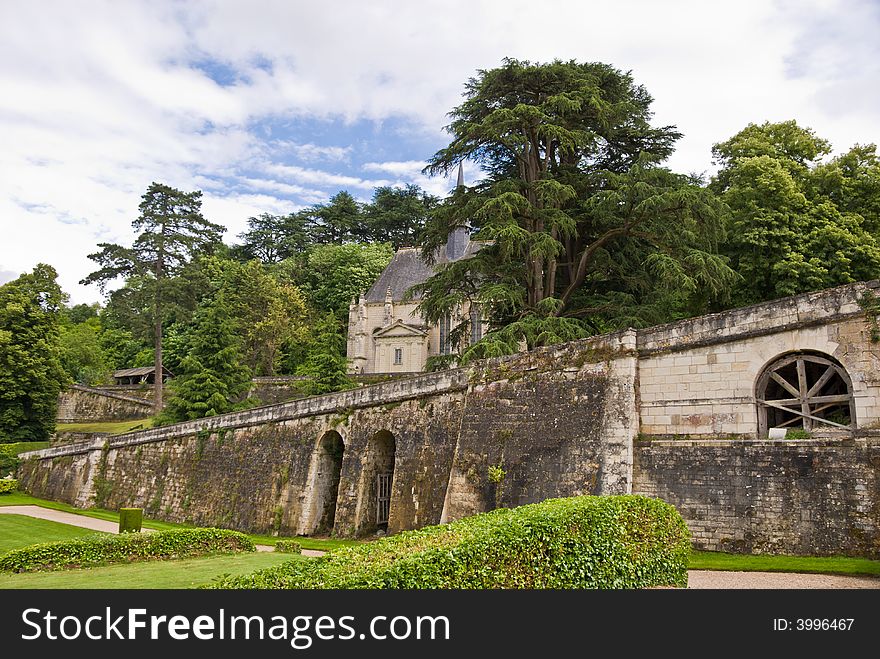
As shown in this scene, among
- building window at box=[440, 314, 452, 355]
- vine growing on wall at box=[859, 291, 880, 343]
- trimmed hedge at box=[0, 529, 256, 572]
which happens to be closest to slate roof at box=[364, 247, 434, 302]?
building window at box=[440, 314, 452, 355]

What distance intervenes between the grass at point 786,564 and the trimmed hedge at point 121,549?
344 inches

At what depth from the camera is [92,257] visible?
40.0 meters

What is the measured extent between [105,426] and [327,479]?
1059 inches

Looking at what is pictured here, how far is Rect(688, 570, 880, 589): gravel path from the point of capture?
30.5 ft

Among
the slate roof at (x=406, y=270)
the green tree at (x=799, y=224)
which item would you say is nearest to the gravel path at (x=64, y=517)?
the green tree at (x=799, y=224)

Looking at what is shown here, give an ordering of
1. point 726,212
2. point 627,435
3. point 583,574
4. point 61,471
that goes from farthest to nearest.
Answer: point 61,471
point 726,212
point 627,435
point 583,574

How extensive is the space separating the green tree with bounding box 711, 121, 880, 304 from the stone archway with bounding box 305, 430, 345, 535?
14165 millimetres

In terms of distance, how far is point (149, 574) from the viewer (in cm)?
988

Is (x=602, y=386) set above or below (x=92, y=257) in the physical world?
below

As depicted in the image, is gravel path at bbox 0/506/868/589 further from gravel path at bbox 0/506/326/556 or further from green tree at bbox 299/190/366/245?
green tree at bbox 299/190/366/245

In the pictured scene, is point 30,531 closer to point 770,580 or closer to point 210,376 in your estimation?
point 210,376

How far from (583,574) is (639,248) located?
16.6 metres

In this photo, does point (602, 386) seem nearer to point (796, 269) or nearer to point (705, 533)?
point (705, 533)
